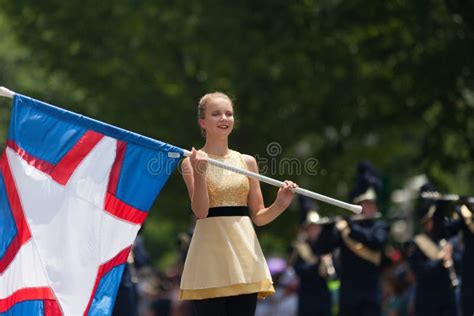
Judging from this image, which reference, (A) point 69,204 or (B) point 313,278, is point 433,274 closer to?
(B) point 313,278

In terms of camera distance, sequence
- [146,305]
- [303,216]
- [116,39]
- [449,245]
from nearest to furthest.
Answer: [449,245] → [303,216] → [116,39] → [146,305]

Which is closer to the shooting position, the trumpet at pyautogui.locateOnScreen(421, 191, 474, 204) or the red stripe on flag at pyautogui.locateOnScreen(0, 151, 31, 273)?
the red stripe on flag at pyautogui.locateOnScreen(0, 151, 31, 273)

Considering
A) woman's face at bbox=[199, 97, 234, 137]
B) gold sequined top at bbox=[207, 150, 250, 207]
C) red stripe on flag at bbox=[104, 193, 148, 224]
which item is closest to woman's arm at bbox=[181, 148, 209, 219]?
gold sequined top at bbox=[207, 150, 250, 207]

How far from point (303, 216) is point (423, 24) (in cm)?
435

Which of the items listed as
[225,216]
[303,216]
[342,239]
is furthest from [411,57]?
[225,216]

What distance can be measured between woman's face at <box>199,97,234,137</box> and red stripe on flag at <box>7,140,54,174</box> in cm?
100

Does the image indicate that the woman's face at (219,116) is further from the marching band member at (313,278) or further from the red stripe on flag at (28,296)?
the marching band member at (313,278)

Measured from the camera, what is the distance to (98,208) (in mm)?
7594

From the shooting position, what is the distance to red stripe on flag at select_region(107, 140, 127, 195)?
25.1 ft

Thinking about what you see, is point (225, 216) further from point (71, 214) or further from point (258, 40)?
point (258, 40)

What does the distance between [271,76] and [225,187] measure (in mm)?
12804

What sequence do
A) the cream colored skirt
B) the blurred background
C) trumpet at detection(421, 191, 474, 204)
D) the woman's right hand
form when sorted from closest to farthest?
1. the woman's right hand
2. the cream colored skirt
3. trumpet at detection(421, 191, 474, 204)
4. the blurred background

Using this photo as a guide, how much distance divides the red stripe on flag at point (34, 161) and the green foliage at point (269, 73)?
11.0m

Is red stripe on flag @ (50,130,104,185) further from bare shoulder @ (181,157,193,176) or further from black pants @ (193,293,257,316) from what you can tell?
black pants @ (193,293,257,316)
